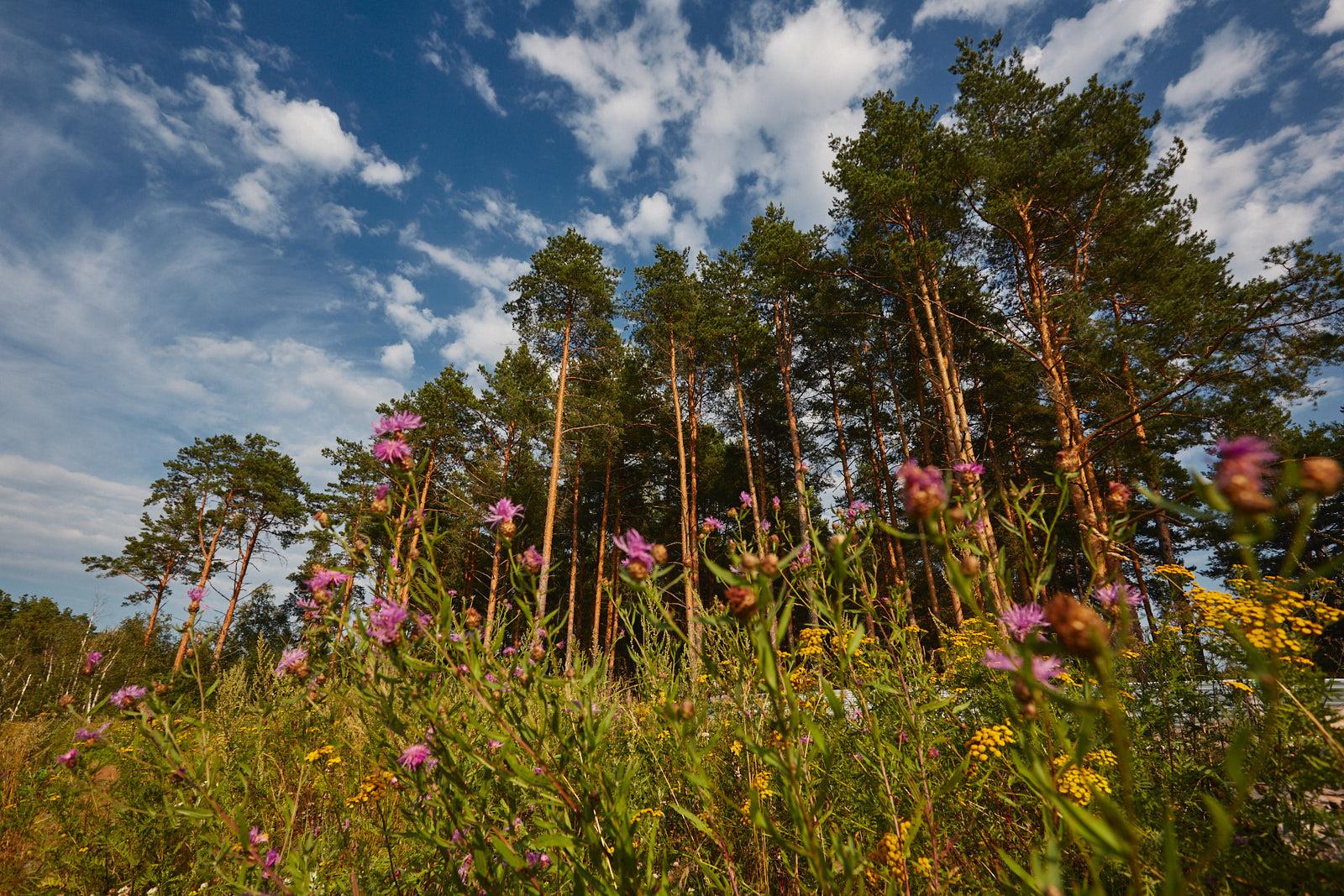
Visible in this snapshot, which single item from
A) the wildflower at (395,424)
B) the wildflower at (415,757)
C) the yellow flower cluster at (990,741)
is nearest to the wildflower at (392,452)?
the wildflower at (395,424)

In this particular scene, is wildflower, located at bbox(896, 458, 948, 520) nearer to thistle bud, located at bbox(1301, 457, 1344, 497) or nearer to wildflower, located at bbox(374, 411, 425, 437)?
thistle bud, located at bbox(1301, 457, 1344, 497)

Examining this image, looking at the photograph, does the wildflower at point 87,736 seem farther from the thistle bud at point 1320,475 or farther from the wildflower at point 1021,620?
the thistle bud at point 1320,475

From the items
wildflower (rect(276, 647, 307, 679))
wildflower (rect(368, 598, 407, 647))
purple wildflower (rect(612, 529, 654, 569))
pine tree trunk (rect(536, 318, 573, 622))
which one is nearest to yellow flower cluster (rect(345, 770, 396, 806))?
wildflower (rect(276, 647, 307, 679))

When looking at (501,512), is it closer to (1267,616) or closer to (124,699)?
(124,699)

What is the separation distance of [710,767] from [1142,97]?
39.7ft

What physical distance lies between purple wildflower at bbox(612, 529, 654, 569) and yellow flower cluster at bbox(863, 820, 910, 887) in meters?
0.89

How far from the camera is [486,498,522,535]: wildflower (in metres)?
1.67

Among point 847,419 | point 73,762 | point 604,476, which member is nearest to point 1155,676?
point 73,762

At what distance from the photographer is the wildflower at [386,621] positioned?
4.37 feet

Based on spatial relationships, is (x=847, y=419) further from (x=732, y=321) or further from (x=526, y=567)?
(x=526, y=567)

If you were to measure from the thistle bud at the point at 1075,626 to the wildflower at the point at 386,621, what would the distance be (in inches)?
53.5

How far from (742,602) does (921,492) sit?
1.22ft

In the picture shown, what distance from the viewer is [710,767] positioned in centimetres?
242

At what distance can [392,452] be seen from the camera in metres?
1.64
